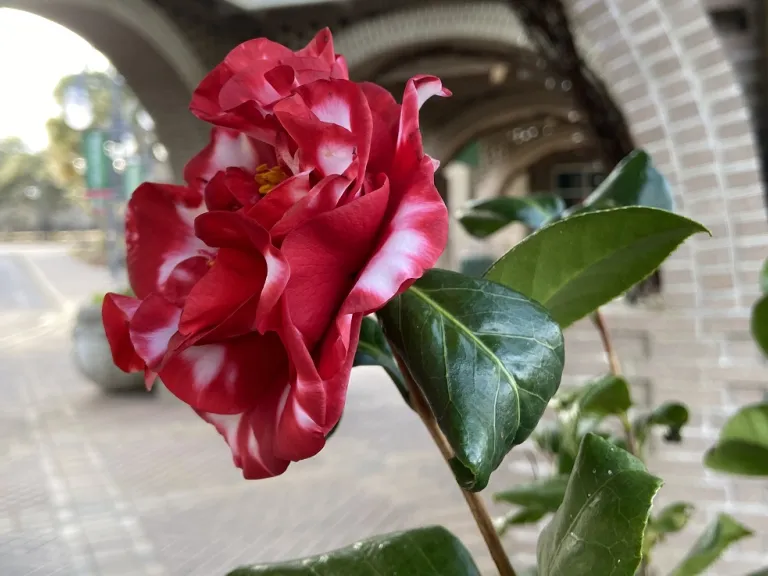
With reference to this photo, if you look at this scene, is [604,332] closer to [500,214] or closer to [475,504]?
[500,214]

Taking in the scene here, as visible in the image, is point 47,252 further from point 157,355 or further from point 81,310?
point 157,355

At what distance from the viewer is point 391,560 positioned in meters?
0.42

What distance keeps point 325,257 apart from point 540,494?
0.56 metres

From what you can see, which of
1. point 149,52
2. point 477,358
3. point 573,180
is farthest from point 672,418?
point 573,180

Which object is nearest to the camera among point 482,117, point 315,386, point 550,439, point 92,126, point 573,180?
point 315,386

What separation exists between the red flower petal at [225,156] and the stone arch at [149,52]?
148 inches

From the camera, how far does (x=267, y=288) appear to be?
0.85ft

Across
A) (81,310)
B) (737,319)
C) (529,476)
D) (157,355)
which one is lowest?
Result: (81,310)

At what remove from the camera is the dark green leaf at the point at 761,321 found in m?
0.87

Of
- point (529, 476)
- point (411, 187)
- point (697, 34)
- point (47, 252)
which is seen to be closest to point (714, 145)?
point (697, 34)

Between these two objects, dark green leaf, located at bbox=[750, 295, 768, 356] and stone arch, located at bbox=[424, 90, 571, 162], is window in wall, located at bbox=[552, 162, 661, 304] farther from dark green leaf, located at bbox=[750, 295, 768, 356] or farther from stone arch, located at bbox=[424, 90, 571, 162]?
dark green leaf, located at bbox=[750, 295, 768, 356]

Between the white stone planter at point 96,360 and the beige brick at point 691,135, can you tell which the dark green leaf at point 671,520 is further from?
the white stone planter at point 96,360

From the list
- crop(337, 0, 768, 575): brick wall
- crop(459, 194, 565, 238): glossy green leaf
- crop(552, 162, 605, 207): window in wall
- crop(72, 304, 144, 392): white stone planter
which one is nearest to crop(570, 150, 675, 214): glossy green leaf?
Result: crop(459, 194, 565, 238): glossy green leaf

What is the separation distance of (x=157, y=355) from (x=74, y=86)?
29.6 feet
